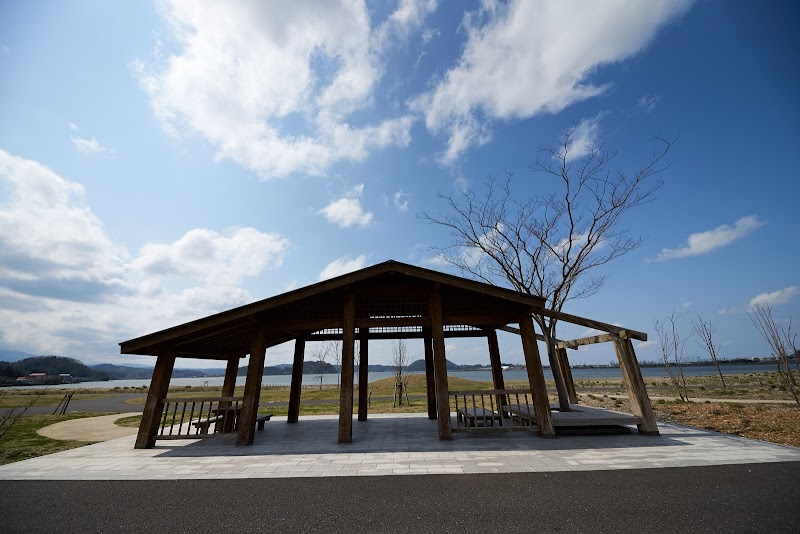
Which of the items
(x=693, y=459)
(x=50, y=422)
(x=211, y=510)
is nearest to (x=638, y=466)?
(x=693, y=459)

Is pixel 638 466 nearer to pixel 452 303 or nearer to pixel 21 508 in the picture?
pixel 452 303

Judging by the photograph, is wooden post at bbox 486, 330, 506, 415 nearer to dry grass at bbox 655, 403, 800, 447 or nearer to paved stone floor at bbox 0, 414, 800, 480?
paved stone floor at bbox 0, 414, 800, 480

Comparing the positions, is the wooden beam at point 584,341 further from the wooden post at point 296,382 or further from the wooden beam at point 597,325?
the wooden post at point 296,382

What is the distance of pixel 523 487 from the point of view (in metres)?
5.04

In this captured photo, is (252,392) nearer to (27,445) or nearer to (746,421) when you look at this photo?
(27,445)

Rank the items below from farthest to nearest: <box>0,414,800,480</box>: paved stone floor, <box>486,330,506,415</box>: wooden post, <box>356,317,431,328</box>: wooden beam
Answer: <box>486,330,506,415</box>: wooden post
<box>356,317,431,328</box>: wooden beam
<box>0,414,800,480</box>: paved stone floor

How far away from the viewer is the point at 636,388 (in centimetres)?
875

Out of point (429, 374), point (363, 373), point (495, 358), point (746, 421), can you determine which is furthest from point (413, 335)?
point (746, 421)

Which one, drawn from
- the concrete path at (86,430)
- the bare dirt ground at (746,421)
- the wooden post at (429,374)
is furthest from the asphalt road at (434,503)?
the wooden post at (429,374)

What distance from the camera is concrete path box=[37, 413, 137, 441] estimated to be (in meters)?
11.1

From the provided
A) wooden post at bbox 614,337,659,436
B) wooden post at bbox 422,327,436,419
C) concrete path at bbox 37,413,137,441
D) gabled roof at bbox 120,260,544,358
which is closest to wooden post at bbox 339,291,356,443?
gabled roof at bbox 120,260,544,358

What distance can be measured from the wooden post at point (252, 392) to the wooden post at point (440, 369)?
4774 mm

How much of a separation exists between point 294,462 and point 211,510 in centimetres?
251

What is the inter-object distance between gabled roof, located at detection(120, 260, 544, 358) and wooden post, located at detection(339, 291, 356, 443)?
633 mm
